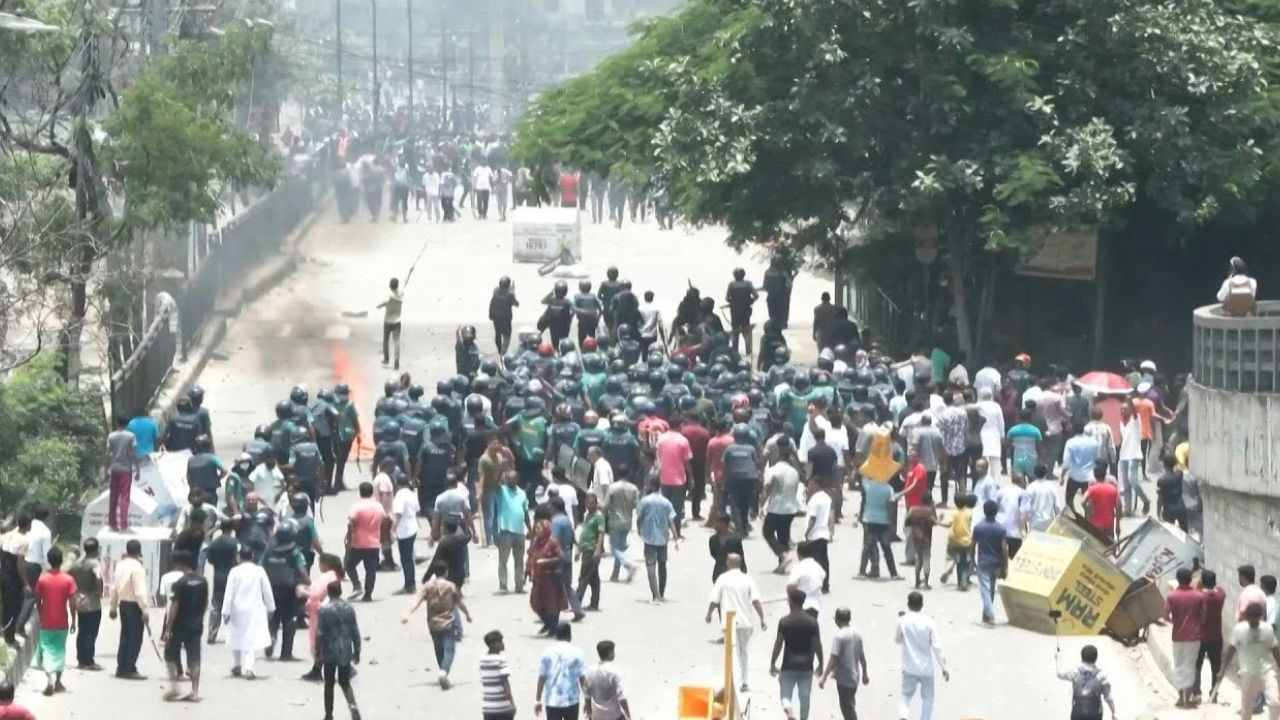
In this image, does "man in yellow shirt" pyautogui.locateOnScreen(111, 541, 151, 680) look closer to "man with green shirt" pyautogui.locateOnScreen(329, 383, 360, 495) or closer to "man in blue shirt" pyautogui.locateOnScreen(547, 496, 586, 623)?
"man in blue shirt" pyautogui.locateOnScreen(547, 496, 586, 623)

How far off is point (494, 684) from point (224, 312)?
76.4ft

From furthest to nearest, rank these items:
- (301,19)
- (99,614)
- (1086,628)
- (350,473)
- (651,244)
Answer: (301,19) → (651,244) → (350,473) → (1086,628) → (99,614)

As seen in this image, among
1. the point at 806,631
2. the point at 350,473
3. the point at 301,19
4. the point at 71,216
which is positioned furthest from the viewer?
the point at 301,19

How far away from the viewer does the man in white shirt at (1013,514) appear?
2502 centimetres

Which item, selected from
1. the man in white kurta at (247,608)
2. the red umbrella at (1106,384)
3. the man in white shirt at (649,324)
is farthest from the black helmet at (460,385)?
the man in white kurta at (247,608)

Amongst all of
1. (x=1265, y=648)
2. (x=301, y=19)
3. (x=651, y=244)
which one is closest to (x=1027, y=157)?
(x=1265, y=648)

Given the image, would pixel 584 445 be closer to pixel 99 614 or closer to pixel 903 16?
pixel 99 614

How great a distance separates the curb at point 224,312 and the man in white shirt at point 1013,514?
39.6ft

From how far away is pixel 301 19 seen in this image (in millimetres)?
98312

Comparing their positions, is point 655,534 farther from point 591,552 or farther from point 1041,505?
point 1041,505

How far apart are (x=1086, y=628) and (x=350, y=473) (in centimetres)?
953

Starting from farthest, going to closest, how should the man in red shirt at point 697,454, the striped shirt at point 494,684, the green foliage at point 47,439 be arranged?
the green foliage at point 47,439 → the man in red shirt at point 697,454 → the striped shirt at point 494,684

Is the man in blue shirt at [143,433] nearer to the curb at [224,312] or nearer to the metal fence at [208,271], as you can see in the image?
the metal fence at [208,271]

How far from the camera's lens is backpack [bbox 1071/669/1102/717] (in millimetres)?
19094
